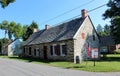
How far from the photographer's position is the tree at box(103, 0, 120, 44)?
39.6 meters

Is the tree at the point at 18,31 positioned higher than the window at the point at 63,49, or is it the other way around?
the tree at the point at 18,31

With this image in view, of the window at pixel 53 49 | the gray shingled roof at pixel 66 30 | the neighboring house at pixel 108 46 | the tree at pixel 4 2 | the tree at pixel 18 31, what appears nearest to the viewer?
the tree at pixel 4 2

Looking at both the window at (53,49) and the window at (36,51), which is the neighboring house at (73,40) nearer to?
the window at (53,49)

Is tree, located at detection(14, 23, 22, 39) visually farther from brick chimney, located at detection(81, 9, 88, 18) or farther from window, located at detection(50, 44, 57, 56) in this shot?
brick chimney, located at detection(81, 9, 88, 18)

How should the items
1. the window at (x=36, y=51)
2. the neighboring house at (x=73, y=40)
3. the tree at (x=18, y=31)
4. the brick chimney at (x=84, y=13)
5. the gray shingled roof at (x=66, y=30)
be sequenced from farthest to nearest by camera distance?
the tree at (x=18, y=31) → the window at (x=36, y=51) → the brick chimney at (x=84, y=13) → the gray shingled roof at (x=66, y=30) → the neighboring house at (x=73, y=40)

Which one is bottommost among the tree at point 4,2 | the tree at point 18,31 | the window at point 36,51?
the window at point 36,51

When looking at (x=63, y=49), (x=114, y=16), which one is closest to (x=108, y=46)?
(x=114, y=16)

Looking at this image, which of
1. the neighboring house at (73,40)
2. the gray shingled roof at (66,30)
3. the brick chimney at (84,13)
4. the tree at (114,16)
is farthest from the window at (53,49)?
the tree at (114,16)

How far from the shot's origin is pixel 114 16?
42.2 m

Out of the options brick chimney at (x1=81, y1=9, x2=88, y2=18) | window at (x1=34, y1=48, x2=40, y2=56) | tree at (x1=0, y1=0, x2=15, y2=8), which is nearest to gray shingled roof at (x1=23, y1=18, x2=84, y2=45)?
brick chimney at (x1=81, y1=9, x2=88, y2=18)

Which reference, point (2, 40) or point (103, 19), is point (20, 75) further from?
point (2, 40)

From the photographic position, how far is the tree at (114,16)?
39.6 metres

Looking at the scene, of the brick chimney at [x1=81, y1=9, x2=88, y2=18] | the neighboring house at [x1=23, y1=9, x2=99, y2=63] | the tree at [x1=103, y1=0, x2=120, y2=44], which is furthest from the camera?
the tree at [x1=103, y1=0, x2=120, y2=44]

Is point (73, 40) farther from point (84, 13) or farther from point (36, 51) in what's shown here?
point (36, 51)
